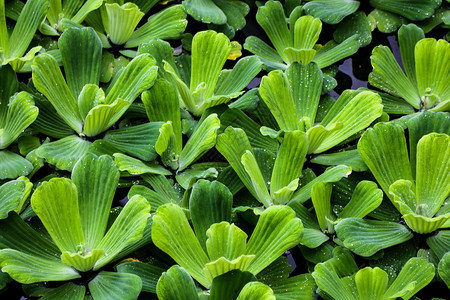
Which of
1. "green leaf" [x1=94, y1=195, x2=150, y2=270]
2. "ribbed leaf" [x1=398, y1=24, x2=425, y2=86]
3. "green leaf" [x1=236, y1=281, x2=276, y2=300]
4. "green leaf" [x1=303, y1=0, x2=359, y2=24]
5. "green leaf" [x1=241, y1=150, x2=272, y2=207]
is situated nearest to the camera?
"green leaf" [x1=236, y1=281, x2=276, y2=300]

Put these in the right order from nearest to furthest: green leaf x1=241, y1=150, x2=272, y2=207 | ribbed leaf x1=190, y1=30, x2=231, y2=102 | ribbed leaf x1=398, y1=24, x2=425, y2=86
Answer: green leaf x1=241, y1=150, x2=272, y2=207 < ribbed leaf x1=190, y1=30, x2=231, y2=102 < ribbed leaf x1=398, y1=24, x2=425, y2=86

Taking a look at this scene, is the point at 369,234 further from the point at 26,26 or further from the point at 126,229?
the point at 26,26

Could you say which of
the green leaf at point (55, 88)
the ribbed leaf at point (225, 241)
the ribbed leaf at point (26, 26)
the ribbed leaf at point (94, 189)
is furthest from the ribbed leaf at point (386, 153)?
the ribbed leaf at point (26, 26)

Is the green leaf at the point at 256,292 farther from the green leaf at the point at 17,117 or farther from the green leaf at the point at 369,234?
the green leaf at the point at 17,117

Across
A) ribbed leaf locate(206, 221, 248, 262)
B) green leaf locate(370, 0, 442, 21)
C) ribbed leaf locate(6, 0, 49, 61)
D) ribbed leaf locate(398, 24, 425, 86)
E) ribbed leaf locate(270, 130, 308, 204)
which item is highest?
green leaf locate(370, 0, 442, 21)

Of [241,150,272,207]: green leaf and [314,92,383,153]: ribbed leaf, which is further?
[314,92,383,153]: ribbed leaf

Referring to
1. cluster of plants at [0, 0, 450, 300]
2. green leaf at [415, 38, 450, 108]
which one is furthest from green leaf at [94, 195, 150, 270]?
green leaf at [415, 38, 450, 108]

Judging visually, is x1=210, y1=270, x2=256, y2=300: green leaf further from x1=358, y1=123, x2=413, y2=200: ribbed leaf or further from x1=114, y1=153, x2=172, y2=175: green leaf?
x1=358, y1=123, x2=413, y2=200: ribbed leaf
